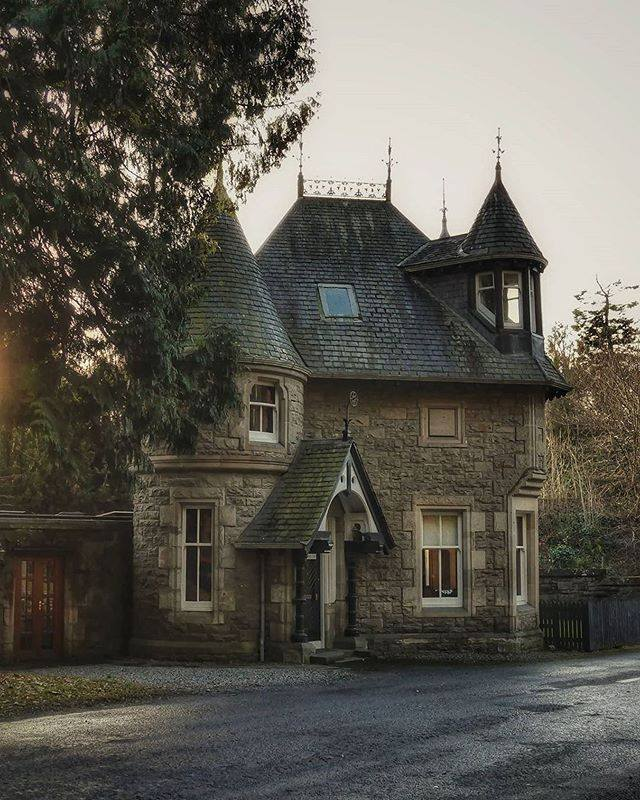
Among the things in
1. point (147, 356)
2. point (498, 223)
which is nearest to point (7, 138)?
point (147, 356)

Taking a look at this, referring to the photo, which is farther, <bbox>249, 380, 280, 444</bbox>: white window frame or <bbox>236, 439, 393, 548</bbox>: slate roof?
<bbox>249, 380, 280, 444</bbox>: white window frame

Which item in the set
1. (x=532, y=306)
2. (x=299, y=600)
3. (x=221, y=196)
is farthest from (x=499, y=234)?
(x=299, y=600)

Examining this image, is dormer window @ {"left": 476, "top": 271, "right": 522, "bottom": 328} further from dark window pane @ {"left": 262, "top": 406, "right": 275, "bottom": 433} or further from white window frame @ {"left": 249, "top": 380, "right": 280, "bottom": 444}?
dark window pane @ {"left": 262, "top": 406, "right": 275, "bottom": 433}

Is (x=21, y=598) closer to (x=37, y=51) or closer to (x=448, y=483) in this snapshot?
(x=448, y=483)

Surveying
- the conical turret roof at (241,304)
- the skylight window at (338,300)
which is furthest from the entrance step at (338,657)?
the skylight window at (338,300)

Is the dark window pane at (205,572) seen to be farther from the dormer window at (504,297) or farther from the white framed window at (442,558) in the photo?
the dormer window at (504,297)

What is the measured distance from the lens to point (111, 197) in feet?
50.3

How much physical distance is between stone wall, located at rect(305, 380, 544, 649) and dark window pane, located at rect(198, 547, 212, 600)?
11.4 ft

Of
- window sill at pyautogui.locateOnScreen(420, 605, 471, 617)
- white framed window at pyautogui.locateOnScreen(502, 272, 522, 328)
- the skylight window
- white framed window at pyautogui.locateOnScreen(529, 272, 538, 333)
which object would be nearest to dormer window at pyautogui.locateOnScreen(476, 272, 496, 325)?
white framed window at pyautogui.locateOnScreen(502, 272, 522, 328)

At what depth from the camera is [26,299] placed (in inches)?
601

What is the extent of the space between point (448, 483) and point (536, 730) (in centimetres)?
1167

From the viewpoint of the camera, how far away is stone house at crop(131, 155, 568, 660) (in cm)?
2119

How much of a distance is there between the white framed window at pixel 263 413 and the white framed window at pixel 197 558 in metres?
1.78

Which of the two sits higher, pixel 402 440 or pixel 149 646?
pixel 402 440
